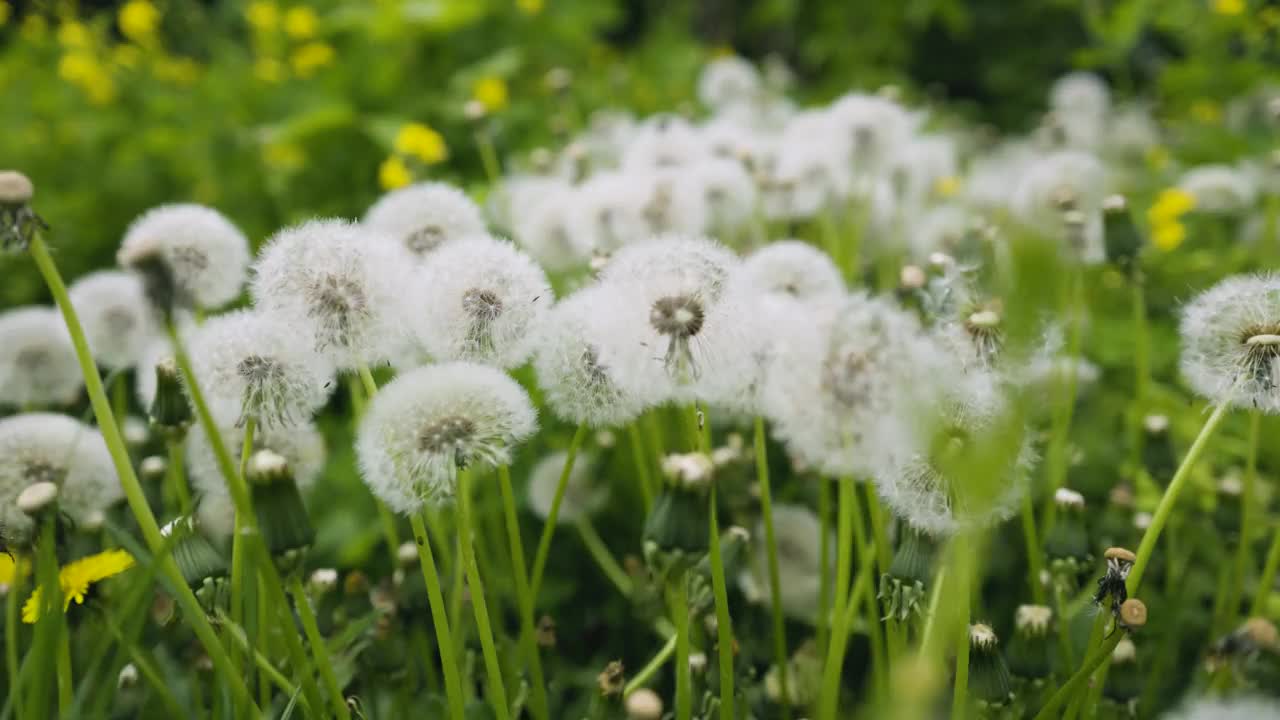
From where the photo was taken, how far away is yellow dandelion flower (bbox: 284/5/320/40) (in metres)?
3.49

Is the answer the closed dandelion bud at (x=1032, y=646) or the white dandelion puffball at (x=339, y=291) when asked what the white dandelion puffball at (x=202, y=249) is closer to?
the white dandelion puffball at (x=339, y=291)

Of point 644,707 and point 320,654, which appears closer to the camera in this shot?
point 644,707

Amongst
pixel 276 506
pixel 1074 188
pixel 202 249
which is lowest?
pixel 1074 188

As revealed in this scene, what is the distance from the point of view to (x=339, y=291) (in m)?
1.04

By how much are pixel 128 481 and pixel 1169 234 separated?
7.16 ft

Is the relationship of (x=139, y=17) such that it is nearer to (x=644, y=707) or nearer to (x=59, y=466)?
(x=59, y=466)

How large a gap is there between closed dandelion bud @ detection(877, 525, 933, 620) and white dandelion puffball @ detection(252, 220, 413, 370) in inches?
24.1

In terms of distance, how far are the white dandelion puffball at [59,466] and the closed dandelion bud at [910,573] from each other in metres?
1.00

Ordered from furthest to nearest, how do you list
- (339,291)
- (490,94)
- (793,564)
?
(490,94), (793,564), (339,291)

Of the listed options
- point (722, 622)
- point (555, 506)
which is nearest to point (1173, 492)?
point (722, 622)

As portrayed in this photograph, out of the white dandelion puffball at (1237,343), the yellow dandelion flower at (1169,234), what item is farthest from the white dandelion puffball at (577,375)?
the yellow dandelion flower at (1169,234)

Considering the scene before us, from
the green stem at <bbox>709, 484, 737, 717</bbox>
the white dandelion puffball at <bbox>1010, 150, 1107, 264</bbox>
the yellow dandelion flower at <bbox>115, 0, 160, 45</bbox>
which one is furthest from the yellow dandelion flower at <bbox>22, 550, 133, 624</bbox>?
the yellow dandelion flower at <bbox>115, 0, 160, 45</bbox>

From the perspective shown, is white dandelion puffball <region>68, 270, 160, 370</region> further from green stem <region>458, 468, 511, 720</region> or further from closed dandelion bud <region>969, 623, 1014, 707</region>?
closed dandelion bud <region>969, 623, 1014, 707</region>

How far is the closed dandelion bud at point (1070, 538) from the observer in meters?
1.21
